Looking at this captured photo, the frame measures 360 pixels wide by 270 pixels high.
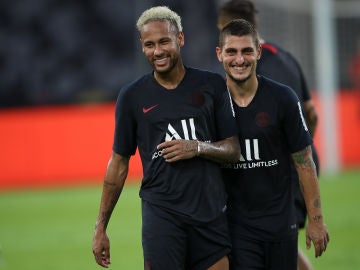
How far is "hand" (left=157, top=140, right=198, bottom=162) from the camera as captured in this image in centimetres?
559

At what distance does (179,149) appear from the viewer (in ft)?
18.4

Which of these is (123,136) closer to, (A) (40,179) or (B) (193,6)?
(A) (40,179)

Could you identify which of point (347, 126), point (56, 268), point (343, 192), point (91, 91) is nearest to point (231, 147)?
point (56, 268)

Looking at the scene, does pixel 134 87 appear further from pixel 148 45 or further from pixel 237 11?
pixel 237 11

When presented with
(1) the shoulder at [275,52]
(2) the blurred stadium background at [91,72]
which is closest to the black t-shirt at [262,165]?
(1) the shoulder at [275,52]

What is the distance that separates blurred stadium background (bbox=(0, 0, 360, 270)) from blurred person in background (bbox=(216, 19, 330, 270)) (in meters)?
9.16

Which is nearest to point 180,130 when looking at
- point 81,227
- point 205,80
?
point 205,80

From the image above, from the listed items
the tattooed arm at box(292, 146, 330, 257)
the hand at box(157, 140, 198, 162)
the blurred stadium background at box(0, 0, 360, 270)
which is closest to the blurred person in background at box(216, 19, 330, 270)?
the tattooed arm at box(292, 146, 330, 257)

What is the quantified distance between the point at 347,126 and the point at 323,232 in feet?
42.4

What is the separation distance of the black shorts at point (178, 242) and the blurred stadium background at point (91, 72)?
9351 millimetres

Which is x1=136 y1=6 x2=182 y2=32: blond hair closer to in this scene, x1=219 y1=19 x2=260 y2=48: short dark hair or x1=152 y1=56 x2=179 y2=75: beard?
x1=152 y1=56 x2=179 y2=75: beard

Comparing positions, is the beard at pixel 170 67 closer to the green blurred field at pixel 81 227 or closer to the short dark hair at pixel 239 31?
the short dark hair at pixel 239 31

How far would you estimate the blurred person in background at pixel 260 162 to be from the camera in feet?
19.6

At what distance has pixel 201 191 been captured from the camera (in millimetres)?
5707
